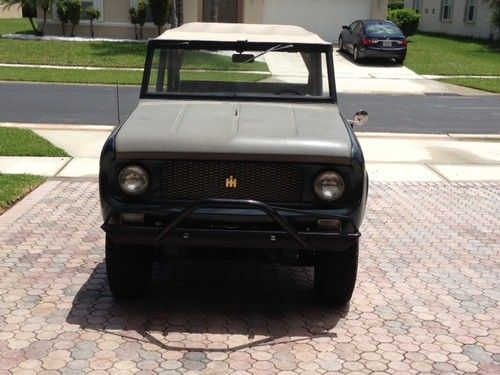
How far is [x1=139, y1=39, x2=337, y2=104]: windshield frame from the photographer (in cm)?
538

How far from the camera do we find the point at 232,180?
4332 mm

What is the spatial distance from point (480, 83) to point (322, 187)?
17.3m

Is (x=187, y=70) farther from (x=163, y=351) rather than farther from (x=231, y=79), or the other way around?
(x=163, y=351)

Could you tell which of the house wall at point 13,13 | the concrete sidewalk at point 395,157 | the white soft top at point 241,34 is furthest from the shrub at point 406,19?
the white soft top at point 241,34

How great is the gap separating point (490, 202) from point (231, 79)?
4.03 meters

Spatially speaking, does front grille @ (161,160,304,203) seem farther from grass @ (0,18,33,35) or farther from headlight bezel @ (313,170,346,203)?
grass @ (0,18,33,35)

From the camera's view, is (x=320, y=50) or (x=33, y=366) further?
(x=320, y=50)

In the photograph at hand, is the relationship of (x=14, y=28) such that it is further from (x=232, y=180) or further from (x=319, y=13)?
(x=232, y=180)

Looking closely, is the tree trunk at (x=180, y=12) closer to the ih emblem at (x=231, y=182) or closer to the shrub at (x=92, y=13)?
the shrub at (x=92, y=13)

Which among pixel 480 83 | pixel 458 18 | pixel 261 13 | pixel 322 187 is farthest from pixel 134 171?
pixel 458 18

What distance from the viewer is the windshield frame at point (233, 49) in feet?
17.7

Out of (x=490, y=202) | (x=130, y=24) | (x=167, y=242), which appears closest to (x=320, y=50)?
(x=167, y=242)

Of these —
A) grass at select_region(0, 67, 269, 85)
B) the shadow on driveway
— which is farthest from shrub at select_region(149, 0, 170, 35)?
the shadow on driveway

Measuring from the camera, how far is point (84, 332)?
174 inches
